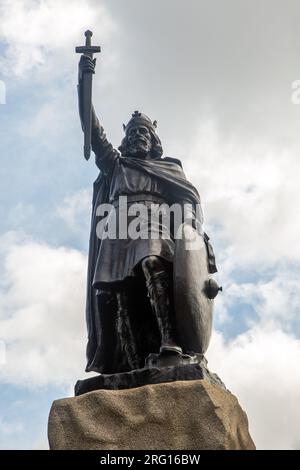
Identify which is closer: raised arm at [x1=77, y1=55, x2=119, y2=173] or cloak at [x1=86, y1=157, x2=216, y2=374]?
cloak at [x1=86, y1=157, x2=216, y2=374]

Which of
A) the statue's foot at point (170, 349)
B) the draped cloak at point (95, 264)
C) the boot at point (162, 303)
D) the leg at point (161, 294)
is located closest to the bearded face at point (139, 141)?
the draped cloak at point (95, 264)

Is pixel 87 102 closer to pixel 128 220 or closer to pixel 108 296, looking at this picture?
pixel 128 220

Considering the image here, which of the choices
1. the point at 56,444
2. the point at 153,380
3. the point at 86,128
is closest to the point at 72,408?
the point at 56,444

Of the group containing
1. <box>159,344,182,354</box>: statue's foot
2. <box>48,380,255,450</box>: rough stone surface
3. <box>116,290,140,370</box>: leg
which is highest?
<box>116,290,140,370</box>: leg

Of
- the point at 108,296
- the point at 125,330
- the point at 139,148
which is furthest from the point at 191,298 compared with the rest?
the point at 139,148

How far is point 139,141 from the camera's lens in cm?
877

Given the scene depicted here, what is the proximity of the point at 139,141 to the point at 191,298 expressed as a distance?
102 inches

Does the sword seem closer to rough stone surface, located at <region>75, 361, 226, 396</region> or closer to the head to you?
the head

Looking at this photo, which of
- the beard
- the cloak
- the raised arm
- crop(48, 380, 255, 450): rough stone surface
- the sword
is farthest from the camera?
the beard

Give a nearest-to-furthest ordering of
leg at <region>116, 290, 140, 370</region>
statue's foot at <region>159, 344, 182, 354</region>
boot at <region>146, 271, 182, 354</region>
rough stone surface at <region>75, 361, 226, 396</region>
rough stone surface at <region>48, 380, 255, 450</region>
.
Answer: rough stone surface at <region>48, 380, 255, 450</region>, rough stone surface at <region>75, 361, 226, 396</region>, statue's foot at <region>159, 344, 182, 354</region>, boot at <region>146, 271, 182, 354</region>, leg at <region>116, 290, 140, 370</region>

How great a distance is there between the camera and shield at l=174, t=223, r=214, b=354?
696 centimetres

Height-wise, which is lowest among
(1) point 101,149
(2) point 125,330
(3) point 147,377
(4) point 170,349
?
(3) point 147,377

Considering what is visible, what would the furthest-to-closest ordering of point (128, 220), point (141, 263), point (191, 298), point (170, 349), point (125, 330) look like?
point (128, 220)
point (125, 330)
point (141, 263)
point (191, 298)
point (170, 349)

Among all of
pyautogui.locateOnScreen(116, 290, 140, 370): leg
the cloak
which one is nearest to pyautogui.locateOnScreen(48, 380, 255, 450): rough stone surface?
pyautogui.locateOnScreen(116, 290, 140, 370): leg
